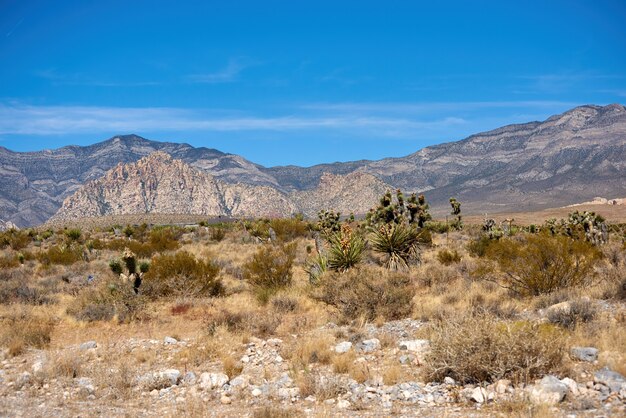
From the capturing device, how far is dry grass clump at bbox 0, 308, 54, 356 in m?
11.1

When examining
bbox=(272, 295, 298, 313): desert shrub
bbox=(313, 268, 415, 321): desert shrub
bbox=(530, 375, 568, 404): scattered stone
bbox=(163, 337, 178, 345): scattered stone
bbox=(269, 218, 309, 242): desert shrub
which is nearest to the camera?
bbox=(530, 375, 568, 404): scattered stone

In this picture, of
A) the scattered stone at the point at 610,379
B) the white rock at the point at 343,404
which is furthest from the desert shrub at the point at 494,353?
the white rock at the point at 343,404

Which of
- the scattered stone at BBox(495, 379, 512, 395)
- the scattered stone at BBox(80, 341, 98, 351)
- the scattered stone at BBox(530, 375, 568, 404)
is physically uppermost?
the scattered stone at BBox(530, 375, 568, 404)

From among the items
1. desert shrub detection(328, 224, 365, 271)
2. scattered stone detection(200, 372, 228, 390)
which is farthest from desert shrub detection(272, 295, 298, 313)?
scattered stone detection(200, 372, 228, 390)

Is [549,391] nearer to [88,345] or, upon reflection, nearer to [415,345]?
[415,345]

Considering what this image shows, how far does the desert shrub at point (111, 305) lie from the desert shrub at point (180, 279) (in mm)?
1184

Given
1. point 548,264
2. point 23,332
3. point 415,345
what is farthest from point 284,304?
point 548,264

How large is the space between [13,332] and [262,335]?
5444 millimetres

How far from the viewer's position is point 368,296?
42.4 ft

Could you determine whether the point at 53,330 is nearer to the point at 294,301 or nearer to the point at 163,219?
the point at 294,301

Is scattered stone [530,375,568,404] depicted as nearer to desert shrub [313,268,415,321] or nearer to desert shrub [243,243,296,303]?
desert shrub [313,268,415,321]

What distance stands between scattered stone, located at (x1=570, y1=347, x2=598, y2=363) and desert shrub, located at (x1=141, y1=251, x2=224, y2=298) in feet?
37.0

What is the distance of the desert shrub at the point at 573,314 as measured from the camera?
9.84m

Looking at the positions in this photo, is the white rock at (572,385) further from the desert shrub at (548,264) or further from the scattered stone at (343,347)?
the desert shrub at (548,264)
